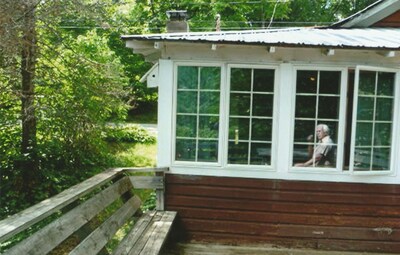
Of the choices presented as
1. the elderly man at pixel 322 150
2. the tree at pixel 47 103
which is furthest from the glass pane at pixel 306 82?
the tree at pixel 47 103

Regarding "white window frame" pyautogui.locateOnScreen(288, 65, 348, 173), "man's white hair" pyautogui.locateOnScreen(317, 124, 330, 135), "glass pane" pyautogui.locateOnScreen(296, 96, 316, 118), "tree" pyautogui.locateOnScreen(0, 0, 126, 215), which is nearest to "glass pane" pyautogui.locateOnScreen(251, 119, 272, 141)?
"white window frame" pyautogui.locateOnScreen(288, 65, 348, 173)

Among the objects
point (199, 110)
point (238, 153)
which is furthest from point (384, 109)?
point (199, 110)

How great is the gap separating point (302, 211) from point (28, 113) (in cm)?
506

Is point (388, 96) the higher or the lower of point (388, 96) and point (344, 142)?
the higher

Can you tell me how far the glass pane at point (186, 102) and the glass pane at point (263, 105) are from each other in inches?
30.3

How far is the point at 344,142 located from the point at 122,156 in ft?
27.0

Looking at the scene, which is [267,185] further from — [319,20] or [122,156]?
[319,20]

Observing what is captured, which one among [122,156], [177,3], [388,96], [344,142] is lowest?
[122,156]

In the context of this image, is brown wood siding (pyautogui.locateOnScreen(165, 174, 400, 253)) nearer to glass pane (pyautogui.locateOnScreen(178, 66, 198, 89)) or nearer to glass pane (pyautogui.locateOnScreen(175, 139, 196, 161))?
glass pane (pyautogui.locateOnScreen(175, 139, 196, 161))

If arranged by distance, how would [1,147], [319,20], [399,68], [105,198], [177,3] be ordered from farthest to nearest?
[319,20], [177,3], [1,147], [399,68], [105,198]

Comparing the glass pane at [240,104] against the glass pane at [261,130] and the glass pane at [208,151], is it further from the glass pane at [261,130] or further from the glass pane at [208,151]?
the glass pane at [208,151]

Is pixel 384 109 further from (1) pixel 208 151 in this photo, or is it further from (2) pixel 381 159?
(1) pixel 208 151

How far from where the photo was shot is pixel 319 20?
25.6m

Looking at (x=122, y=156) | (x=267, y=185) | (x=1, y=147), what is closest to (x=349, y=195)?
(x=267, y=185)
